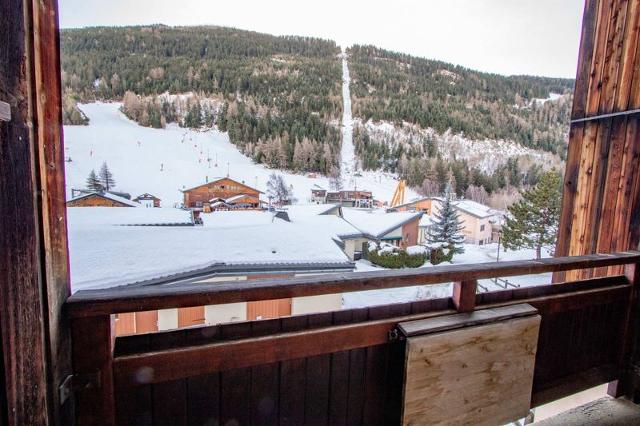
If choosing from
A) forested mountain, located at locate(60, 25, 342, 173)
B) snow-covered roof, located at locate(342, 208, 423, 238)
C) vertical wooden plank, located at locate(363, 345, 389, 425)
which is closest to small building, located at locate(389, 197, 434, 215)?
snow-covered roof, located at locate(342, 208, 423, 238)

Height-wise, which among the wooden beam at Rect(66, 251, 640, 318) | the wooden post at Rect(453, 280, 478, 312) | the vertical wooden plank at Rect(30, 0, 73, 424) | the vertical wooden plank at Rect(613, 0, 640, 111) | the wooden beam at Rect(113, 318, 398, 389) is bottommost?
the wooden beam at Rect(113, 318, 398, 389)

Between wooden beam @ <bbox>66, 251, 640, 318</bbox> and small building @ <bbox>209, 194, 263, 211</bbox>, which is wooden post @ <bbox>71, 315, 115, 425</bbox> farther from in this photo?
small building @ <bbox>209, 194, 263, 211</bbox>

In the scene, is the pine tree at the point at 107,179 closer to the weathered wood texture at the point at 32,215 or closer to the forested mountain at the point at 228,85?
the forested mountain at the point at 228,85

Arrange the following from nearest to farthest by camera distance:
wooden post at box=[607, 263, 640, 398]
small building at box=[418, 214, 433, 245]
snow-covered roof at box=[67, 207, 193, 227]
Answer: wooden post at box=[607, 263, 640, 398]
snow-covered roof at box=[67, 207, 193, 227]
small building at box=[418, 214, 433, 245]

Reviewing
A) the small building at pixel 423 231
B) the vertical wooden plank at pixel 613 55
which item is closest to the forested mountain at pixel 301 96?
the small building at pixel 423 231

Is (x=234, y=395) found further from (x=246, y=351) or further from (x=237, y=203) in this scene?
(x=237, y=203)

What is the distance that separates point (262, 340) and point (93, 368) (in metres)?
0.36

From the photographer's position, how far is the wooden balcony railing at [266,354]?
71cm

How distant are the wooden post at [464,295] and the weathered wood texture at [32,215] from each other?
1018mm

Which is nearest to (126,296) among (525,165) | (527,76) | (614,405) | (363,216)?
(614,405)

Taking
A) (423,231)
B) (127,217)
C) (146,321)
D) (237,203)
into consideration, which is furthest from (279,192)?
(146,321)

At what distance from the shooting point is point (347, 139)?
4941 cm

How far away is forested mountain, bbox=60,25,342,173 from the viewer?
43.7 meters

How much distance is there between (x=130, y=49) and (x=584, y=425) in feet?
225
